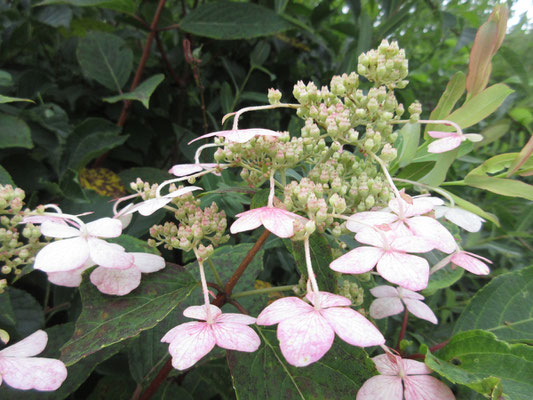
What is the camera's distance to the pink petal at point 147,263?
54 centimetres

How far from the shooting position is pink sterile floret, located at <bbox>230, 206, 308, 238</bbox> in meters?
0.40

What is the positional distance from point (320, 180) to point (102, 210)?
57 cm

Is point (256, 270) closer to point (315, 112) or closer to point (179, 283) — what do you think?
point (179, 283)

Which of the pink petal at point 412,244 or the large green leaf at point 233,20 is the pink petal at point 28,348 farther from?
the large green leaf at point 233,20

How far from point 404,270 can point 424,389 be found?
0.64 ft

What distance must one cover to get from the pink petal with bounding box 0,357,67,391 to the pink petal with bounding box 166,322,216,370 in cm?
15

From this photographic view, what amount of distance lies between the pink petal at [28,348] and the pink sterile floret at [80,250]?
0.14 metres

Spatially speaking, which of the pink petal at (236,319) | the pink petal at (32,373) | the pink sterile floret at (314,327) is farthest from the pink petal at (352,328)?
the pink petal at (32,373)

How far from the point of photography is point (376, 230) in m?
0.44

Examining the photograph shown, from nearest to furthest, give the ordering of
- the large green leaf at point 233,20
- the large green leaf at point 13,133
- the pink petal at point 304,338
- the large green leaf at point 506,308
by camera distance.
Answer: the pink petal at point 304,338
the large green leaf at point 506,308
the large green leaf at point 13,133
the large green leaf at point 233,20

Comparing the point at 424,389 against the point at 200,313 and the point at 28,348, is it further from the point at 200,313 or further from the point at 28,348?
the point at 28,348

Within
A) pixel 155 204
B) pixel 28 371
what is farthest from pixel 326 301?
pixel 28 371

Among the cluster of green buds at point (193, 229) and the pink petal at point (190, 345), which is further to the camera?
the cluster of green buds at point (193, 229)

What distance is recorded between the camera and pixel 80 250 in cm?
46
